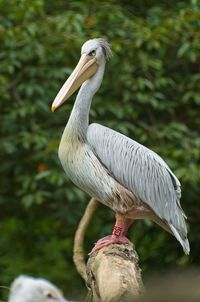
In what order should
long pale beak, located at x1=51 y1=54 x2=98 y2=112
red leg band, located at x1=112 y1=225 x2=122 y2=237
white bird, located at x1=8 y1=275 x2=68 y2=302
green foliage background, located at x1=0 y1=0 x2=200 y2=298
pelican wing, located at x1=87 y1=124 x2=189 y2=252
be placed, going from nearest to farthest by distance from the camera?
white bird, located at x1=8 y1=275 x2=68 y2=302 < red leg band, located at x1=112 y1=225 x2=122 y2=237 < pelican wing, located at x1=87 y1=124 x2=189 y2=252 < long pale beak, located at x1=51 y1=54 x2=98 y2=112 < green foliage background, located at x1=0 y1=0 x2=200 y2=298

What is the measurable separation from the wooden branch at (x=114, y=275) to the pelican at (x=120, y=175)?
14.4 inches

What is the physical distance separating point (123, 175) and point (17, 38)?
2485mm

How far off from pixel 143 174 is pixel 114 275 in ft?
4.75

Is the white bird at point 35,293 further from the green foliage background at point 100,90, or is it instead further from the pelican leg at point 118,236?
the green foliage background at point 100,90

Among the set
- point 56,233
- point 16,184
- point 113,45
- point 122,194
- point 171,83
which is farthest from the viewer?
point 56,233

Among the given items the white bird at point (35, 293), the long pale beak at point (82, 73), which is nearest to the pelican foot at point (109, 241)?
the long pale beak at point (82, 73)

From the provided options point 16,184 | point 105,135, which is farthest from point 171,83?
point 105,135

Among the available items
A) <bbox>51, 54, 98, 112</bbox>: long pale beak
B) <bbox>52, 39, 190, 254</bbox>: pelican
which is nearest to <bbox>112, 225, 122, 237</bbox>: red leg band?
<bbox>52, 39, 190, 254</bbox>: pelican

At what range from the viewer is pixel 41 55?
721 centimetres

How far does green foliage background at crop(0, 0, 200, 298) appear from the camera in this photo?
23.7ft

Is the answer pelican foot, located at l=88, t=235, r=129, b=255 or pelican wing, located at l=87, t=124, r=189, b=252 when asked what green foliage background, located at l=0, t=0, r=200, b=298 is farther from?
A: pelican foot, located at l=88, t=235, r=129, b=255

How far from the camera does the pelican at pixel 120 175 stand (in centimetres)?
510

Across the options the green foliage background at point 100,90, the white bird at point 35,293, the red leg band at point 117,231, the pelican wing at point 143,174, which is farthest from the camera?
the green foliage background at point 100,90

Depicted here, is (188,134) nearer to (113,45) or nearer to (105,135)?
(113,45)
